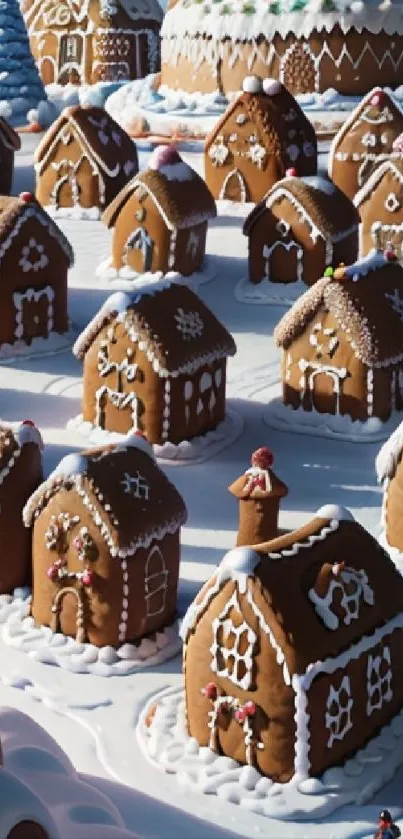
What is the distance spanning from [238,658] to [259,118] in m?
17.3

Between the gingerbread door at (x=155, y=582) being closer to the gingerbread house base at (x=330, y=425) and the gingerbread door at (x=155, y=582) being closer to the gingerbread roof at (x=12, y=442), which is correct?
the gingerbread roof at (x=12, y=442)

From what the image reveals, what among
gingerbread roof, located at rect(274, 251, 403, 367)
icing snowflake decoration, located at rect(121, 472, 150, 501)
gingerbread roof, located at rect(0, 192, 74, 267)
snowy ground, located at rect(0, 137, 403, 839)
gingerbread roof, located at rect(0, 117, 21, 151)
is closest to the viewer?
snowy ground, located at rect(0, 137, 403, 839)

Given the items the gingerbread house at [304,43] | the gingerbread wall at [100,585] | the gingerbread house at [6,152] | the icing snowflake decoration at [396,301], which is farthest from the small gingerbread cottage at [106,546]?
the gingerbread house at [304,43]

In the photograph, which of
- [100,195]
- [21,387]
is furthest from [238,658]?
[100,195]

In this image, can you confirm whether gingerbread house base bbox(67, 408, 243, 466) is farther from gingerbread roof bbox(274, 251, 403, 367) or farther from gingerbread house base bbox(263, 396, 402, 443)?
gingerbread roof bbox(274, 251, 403, 367)

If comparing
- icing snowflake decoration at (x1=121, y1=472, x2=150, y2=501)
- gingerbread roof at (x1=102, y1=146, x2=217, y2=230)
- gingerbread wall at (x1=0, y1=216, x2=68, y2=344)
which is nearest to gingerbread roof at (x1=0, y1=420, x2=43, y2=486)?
icing snowflake decoration at (x1=121, y1=472, x2=150, y2=501)

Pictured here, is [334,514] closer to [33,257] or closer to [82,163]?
[33,257]

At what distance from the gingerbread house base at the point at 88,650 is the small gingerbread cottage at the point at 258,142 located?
48.7ft

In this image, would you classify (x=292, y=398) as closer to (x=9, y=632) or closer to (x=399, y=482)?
(x=399, y=482)

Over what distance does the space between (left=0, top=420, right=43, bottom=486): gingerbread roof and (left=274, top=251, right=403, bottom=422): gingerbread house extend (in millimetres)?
4844

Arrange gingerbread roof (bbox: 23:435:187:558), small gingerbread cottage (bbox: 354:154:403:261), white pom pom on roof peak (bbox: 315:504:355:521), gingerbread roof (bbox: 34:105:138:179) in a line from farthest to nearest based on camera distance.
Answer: gingerbread roof (bbox: 34:105:138:179), small gingerbread cottage (bbox: 354:154:403:261), gingerbread roof (bbox: 23:435:187:558), white pom pom on roof peak (bbox: 315:504:355:521)

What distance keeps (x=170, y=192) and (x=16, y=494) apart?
33.2 ft

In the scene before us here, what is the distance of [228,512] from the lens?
17.3 meters

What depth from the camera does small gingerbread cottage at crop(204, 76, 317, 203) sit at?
2812 centimetres
